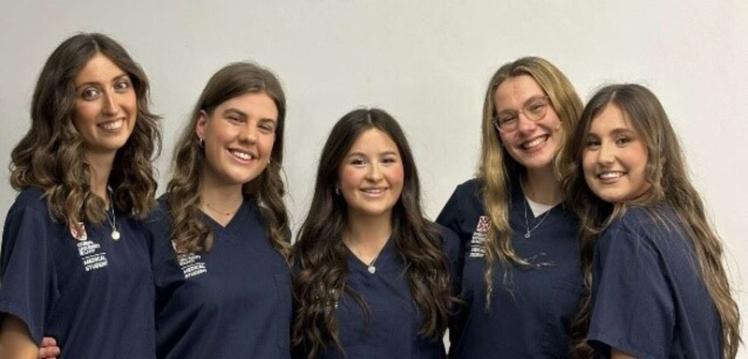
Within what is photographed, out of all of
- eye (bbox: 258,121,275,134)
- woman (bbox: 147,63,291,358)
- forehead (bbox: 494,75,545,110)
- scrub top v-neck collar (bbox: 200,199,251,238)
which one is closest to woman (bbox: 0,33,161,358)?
woman (bbox: 147,63,291,358)

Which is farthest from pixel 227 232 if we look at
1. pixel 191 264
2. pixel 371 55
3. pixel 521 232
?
pixel 371 55

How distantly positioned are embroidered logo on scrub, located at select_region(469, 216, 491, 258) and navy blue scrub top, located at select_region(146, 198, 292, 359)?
490 millimetres

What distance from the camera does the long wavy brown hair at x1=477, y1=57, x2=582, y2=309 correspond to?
6.98 feet

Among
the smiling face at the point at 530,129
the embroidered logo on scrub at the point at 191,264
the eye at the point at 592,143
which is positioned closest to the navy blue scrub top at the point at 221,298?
the embroidered logo on scrub at the point at 191,264

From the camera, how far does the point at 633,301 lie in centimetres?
175

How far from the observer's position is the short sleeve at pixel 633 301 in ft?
5.68

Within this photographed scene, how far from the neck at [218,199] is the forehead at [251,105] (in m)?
0.20

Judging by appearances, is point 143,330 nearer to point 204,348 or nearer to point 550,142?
point 204,348

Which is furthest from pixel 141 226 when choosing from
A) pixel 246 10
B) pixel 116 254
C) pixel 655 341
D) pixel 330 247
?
pixel 655 341

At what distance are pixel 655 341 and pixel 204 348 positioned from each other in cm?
100

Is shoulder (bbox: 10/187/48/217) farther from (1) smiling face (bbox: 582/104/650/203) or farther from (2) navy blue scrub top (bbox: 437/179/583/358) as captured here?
(1) smiling face (bbox: 582/104/650/203)

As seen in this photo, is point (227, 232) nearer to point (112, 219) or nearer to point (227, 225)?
point (227, 225)

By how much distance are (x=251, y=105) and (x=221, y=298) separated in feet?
1.61

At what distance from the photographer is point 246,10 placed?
2758mm
